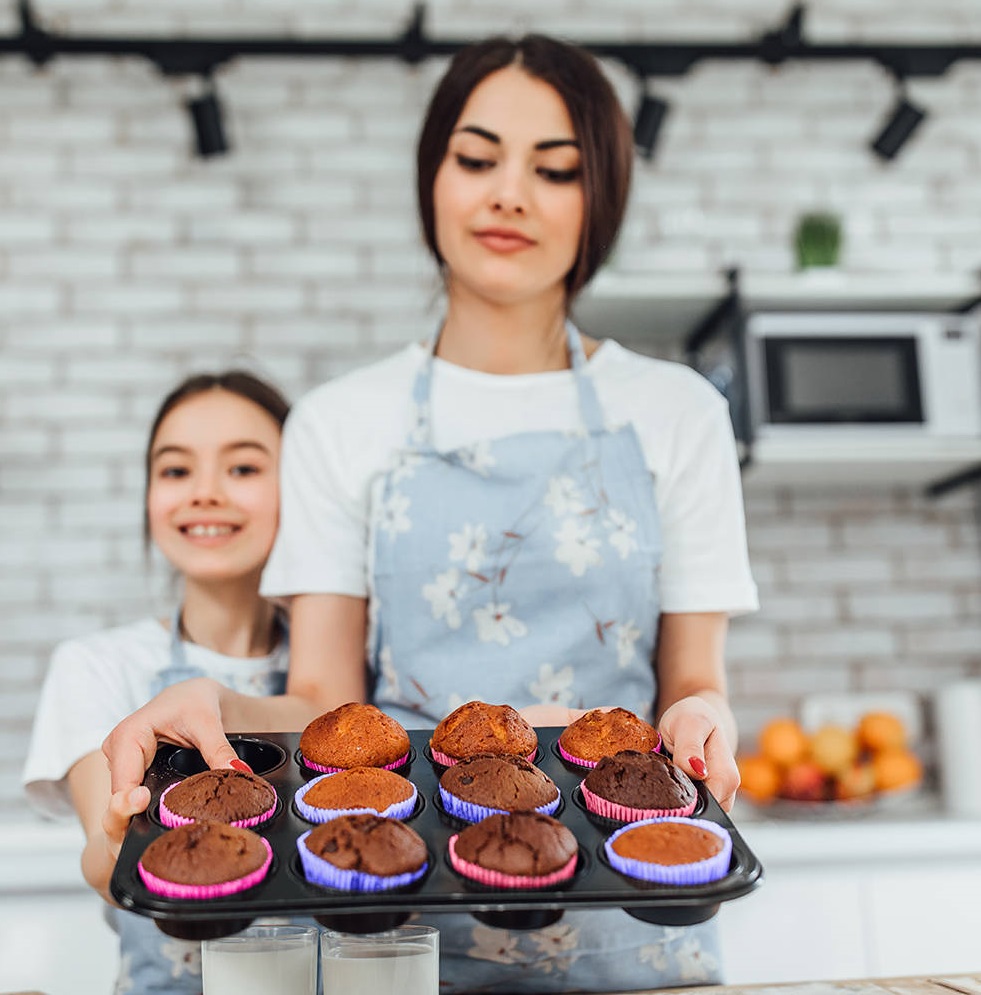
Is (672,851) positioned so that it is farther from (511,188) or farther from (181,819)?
(511,188)

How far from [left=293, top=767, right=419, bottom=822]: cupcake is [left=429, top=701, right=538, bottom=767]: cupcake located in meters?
0.09

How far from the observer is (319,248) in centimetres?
288

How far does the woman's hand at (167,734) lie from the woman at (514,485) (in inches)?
10.0

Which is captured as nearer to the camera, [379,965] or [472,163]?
[379,965]

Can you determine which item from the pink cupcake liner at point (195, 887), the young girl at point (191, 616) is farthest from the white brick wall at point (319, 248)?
the pink cupcake liner at point (195, 887)

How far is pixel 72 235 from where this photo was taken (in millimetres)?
2834

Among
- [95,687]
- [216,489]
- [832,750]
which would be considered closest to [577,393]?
[216,489]

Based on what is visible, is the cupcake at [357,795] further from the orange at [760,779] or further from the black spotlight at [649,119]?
the black spotlight at [649,119]

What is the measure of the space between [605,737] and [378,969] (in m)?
0.29

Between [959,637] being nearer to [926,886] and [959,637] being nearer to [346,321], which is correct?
[926,886]

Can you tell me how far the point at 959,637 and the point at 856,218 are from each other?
3.90ft

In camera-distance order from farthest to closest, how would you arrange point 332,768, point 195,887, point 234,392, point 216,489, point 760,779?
point 760,779 < point 234,392 < point 216,489 < point 332,768 < point 195,887

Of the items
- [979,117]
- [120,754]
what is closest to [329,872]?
[120,754]

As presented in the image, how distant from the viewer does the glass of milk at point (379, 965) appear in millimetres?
832
